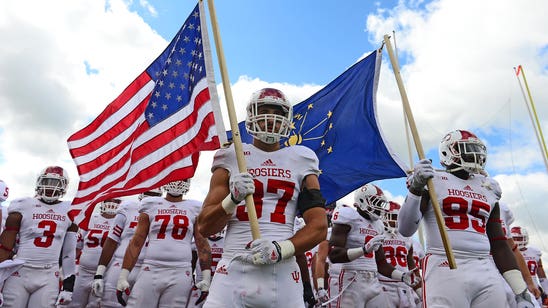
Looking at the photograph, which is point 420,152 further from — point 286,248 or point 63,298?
point 63,298

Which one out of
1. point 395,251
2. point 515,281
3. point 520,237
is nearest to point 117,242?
point 395,251

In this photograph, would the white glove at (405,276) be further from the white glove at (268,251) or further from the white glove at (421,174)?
the white glove at (268,251)

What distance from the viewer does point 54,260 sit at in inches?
315

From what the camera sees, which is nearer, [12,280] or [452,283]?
[452,283]

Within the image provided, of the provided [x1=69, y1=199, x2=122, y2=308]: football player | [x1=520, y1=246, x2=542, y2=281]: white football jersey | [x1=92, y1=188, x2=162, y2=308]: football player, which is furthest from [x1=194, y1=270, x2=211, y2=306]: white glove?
[x1=520, y1=246, x2=542, y2=281]: white football jersey

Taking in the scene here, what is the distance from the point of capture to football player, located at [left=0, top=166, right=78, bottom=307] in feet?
25.1

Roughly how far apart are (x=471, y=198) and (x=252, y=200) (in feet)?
9.13

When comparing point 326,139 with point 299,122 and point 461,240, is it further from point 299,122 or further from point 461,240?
point 461,240

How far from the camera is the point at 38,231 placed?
26.0 ft

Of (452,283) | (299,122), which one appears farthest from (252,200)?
(299,122)

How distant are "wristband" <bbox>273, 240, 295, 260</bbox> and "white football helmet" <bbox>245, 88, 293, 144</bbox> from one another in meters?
0.91

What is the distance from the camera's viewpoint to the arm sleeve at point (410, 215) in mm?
5254

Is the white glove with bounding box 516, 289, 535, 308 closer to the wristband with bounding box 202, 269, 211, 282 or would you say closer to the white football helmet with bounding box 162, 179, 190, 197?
the wristband with bounding box 202, 269, 211, 282

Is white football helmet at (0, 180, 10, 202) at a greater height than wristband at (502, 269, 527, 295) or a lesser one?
greater
